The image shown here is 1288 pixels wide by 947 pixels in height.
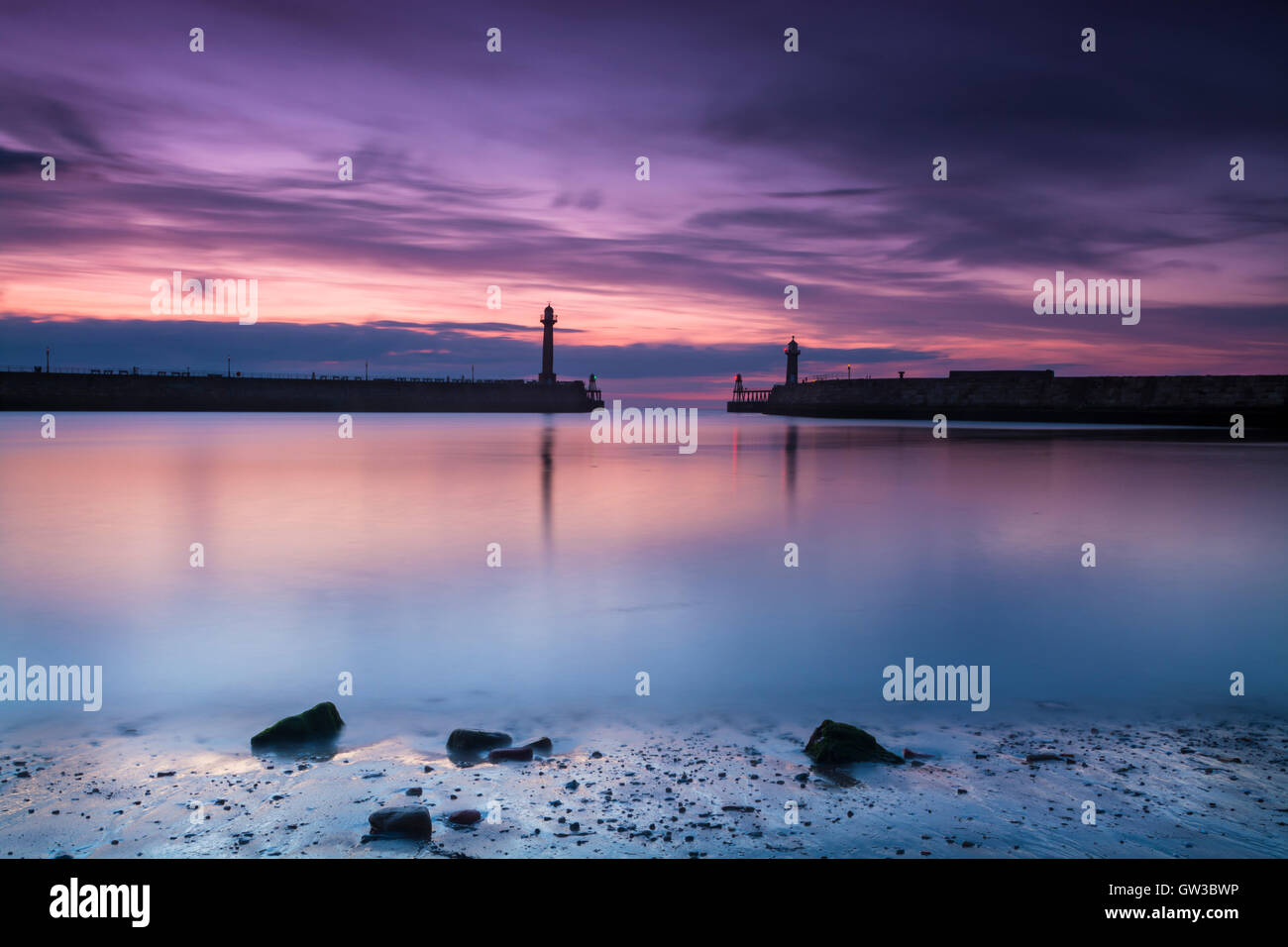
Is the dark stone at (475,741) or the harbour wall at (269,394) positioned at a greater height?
the harbour wall at (269,394)

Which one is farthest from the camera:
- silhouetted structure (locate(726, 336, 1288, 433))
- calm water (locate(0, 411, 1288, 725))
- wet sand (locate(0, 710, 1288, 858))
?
silhouetted structure (locate(726, 336, 1288, 433))

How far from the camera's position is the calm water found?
21.9 ft

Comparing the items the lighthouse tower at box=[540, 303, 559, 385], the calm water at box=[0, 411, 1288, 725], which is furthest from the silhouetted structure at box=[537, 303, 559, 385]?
the calm water at box=[0, 411, 1288, 725]

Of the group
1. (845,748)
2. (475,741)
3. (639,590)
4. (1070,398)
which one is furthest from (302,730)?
(1070,398)

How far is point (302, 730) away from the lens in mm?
5141

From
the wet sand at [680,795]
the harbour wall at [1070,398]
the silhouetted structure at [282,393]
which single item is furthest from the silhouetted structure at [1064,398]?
the wet sand at [680,795]

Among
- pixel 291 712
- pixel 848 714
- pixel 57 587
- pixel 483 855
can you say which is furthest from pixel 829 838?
pixel 57 587

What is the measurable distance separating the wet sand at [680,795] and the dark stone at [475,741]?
0.11 m

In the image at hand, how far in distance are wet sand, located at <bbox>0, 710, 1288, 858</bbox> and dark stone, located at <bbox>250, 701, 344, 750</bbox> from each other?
0.14 m

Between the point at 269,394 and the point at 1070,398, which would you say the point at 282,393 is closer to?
the point at 269,394

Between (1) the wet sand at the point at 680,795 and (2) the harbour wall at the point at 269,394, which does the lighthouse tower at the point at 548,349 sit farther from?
(1) the wet sand at the point at 680,795

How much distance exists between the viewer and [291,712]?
5.94m

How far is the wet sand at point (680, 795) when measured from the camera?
12.4 ft

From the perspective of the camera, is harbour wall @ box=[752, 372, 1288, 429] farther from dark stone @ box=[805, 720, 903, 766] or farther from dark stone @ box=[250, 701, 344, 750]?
dark stone @ box=[250, 701, 344, 750]
